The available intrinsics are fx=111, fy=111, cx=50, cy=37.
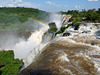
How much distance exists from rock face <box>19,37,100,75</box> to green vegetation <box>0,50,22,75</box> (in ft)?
8.47

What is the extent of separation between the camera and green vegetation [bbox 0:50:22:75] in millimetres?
8602

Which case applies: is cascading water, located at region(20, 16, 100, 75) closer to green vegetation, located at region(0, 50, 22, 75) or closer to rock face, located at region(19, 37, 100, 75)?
rock face, located at region(19, 37, 100, 75)

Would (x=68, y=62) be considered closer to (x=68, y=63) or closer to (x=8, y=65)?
(x=68, y=63)

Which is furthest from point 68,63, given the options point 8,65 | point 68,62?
point 8,65

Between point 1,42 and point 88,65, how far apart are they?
30779 millimetres

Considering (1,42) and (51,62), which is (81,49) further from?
(1,42)

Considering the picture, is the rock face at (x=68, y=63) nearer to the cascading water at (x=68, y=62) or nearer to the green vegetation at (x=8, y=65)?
the cascading water at (x=68, y=62)

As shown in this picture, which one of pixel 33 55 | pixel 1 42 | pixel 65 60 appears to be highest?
pixel 65 60

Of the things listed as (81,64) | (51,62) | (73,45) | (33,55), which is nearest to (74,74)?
(81,64)

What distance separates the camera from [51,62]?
6.83m

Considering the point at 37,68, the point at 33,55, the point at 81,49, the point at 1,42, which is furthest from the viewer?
the point at 1,42

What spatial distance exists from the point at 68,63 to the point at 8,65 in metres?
5.54

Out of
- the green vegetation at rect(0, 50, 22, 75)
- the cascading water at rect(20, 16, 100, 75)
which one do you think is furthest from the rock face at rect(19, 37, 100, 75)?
the green vegetation at rect(0, 50, 22, 75)

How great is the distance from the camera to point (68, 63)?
6.63m
